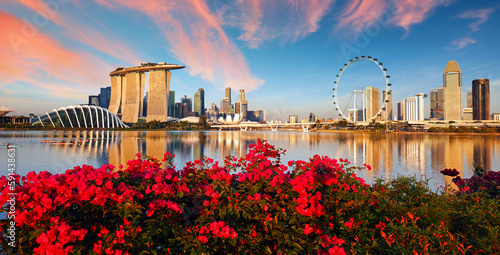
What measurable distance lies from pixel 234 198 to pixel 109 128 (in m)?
149

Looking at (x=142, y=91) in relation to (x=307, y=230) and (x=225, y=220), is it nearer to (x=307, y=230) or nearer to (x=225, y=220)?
(x=225, y=220)

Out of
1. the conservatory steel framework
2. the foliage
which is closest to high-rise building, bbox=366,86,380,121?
the foliage

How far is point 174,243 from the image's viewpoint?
3369 mm

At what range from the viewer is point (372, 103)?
111m

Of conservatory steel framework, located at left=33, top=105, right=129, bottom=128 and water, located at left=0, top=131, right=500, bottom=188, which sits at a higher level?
conservatory steel framework, located at left=33, top=105, right=129, bottom=128

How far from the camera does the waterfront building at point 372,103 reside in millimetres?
111562

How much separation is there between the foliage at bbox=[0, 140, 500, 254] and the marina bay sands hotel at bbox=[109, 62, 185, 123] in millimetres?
185309

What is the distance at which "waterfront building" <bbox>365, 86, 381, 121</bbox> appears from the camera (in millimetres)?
111562

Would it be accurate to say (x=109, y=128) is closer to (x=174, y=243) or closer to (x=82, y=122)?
(x=82, y=122)

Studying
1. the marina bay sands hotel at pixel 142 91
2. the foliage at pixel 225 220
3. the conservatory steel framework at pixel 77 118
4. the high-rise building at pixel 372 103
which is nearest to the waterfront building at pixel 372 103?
the high-rise building at pixel 372 103

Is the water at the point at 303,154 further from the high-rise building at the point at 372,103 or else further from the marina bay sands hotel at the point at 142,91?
the marina bay sands hotel at the point at 142,91

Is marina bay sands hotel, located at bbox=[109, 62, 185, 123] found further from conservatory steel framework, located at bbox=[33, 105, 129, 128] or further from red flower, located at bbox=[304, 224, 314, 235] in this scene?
red flower, located at bbox=[304, 224, 314, 235]

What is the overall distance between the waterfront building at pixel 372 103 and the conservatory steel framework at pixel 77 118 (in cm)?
13194

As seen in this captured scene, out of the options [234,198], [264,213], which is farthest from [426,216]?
[234,198]
